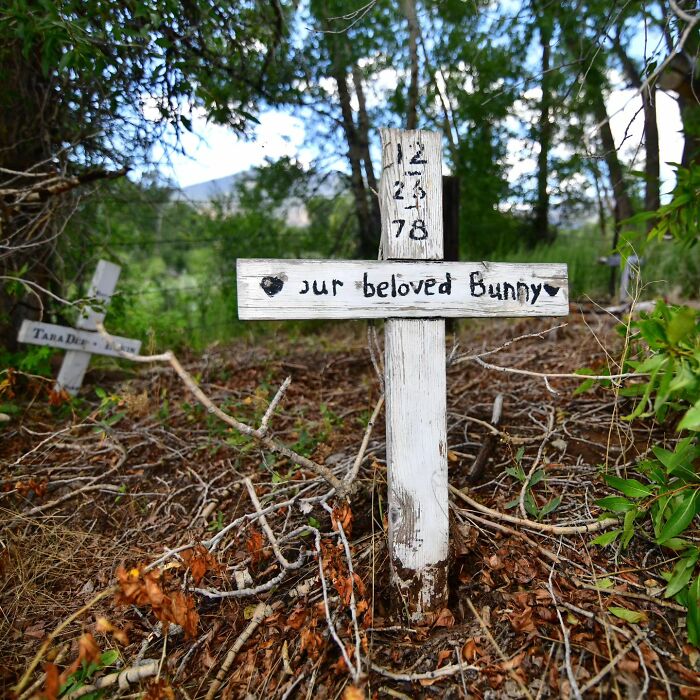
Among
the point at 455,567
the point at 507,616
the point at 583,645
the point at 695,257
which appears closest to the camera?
the point at 583,645

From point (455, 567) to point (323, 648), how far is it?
23.0 inches

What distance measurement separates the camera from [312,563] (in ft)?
6.42

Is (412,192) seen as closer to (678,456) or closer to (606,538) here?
(678,456)

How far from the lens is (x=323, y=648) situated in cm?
160

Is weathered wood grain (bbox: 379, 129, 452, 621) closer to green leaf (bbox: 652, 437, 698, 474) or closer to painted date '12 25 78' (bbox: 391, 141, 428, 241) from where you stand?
painted date '12 25 78' (bbox: 391, 141, 428, 241)

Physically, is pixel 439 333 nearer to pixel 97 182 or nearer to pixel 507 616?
pixel 507 616

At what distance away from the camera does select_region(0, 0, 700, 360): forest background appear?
2684mm

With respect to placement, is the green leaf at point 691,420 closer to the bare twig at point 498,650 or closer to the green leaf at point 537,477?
the bare twig at point 498,650

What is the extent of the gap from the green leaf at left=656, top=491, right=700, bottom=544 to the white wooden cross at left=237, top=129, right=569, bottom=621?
671 millimetres

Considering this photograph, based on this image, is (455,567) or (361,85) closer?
(455,567)

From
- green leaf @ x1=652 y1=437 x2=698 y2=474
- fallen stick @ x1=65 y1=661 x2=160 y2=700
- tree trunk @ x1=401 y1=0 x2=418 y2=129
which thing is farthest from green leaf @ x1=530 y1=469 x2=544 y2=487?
tree trunk @ x1=401 y1=0 x2=418 y2=129

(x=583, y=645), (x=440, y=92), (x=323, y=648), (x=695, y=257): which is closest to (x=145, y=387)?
(x=323, y=648)

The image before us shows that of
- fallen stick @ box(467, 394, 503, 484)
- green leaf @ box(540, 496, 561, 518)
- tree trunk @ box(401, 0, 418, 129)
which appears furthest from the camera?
tree trunk @ box(401, 0, 418, 129)

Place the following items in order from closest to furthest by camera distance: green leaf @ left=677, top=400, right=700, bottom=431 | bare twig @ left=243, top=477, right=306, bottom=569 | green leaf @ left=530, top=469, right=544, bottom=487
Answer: green leaf @ left=677, top=400, right=700, bottom=431 < bare twig @ left=243, top=477, right=306, bottom=569 < green leaf @ left=530, top=469, right=544, bottom=487
